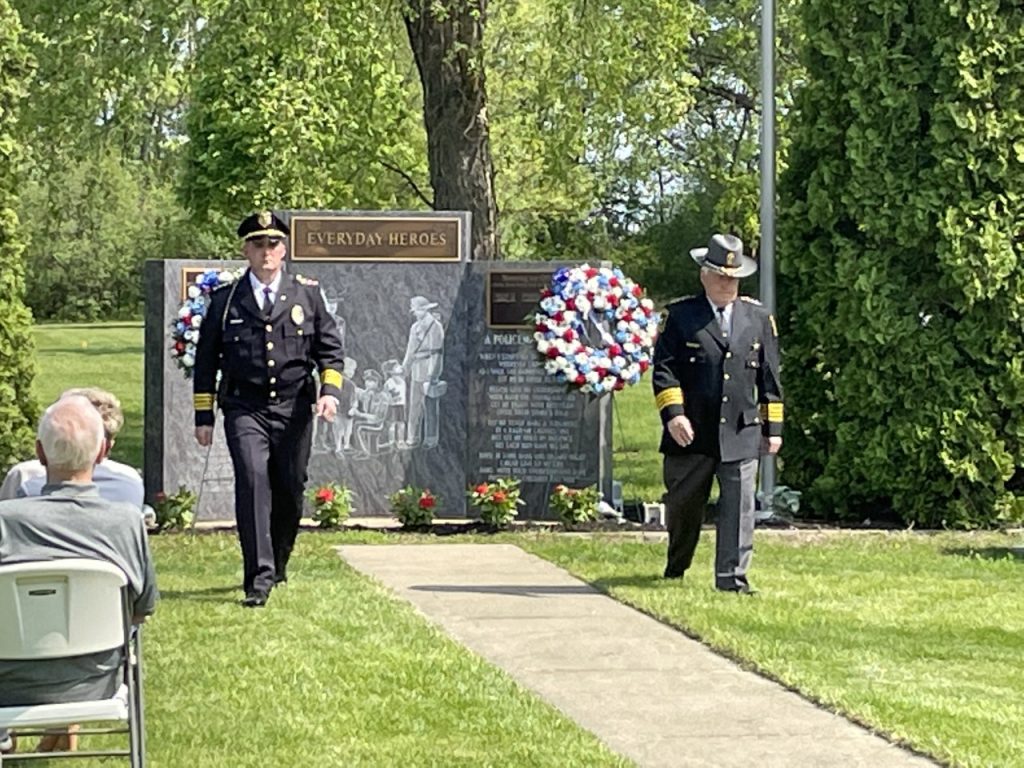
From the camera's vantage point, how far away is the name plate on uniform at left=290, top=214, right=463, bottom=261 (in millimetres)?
15070

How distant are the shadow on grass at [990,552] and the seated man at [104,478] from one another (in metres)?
6.90

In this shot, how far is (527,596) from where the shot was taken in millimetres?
10945

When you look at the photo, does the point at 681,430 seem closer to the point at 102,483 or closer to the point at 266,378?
the point at 266,378

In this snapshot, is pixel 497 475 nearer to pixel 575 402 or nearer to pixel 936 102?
pixel 575 402

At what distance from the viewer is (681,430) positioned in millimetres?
10766

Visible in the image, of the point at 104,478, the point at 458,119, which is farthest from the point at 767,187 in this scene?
the point at 104,478

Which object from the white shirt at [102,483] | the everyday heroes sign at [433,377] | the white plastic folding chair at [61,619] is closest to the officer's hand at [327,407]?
the white shirt at [102,483]

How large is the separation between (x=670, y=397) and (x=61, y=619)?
5.41 m

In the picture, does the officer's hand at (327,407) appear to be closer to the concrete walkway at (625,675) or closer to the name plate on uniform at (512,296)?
the concrete walkway at (625,675)

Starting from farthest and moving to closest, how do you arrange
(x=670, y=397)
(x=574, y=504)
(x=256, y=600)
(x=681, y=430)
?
(x=574, y=504)
(x=670, y=397)
(x=681, y=430)
(x=256, y=600)

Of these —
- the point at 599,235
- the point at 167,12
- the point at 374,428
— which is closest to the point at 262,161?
the point at 599,235

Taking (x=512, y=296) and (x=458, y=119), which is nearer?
(x=512, y=296)

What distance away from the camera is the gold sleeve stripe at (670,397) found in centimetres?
1088

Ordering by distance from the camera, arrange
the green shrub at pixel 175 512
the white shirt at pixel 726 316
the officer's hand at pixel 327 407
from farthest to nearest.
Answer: the green shrub at pixel 175 512
the white shirt at pixel 726 316
the officer's hand at pixel 327 407
